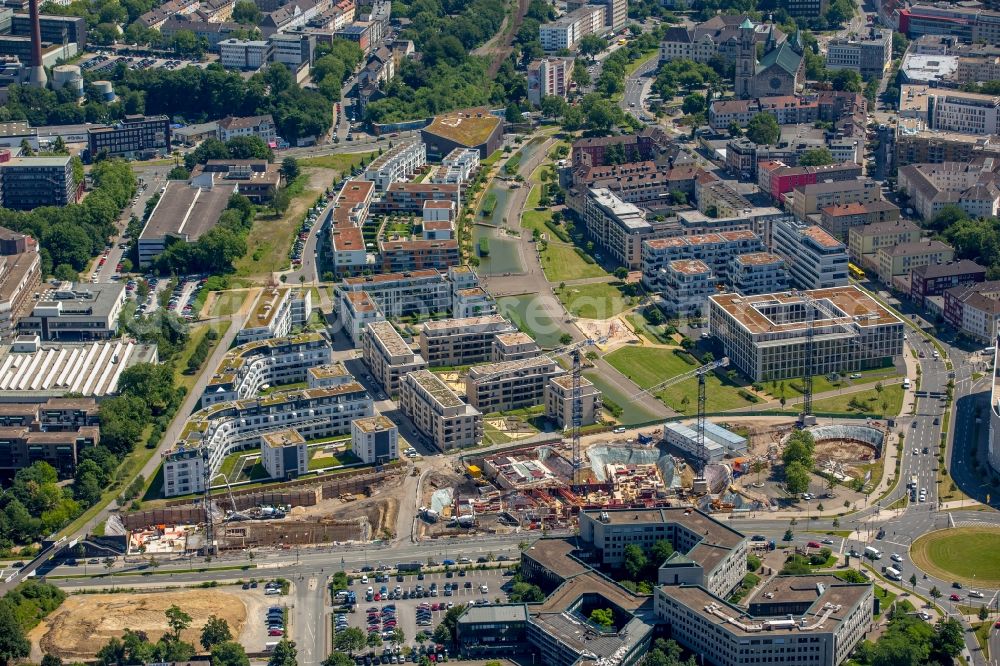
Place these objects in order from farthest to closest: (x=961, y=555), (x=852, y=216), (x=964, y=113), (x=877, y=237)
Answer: (x=964, y=113) → (x=852, y=216) → (x=877, y=237) → (x=961, y=555)

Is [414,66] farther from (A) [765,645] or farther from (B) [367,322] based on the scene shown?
(A) [765,645]

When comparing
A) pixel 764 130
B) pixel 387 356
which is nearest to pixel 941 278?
pixel 764 130

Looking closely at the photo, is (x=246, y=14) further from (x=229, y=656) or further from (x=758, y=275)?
(x=229, y=656)

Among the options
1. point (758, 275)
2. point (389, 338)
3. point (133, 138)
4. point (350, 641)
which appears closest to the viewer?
point (350, 641)

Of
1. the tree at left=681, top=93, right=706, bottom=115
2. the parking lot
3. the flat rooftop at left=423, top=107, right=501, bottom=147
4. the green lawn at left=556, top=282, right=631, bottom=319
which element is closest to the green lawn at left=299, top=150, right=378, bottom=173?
the flat rooftop at left=423, top=107, right=501, bottom=147

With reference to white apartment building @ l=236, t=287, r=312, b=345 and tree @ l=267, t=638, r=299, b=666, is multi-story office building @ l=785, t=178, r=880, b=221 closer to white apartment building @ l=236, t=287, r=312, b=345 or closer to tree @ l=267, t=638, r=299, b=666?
white apartment building @ l=236, t=287, r=312, b=345

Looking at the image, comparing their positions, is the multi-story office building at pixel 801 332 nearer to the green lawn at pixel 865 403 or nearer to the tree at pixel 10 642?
the green lawn at pixel 865 403
